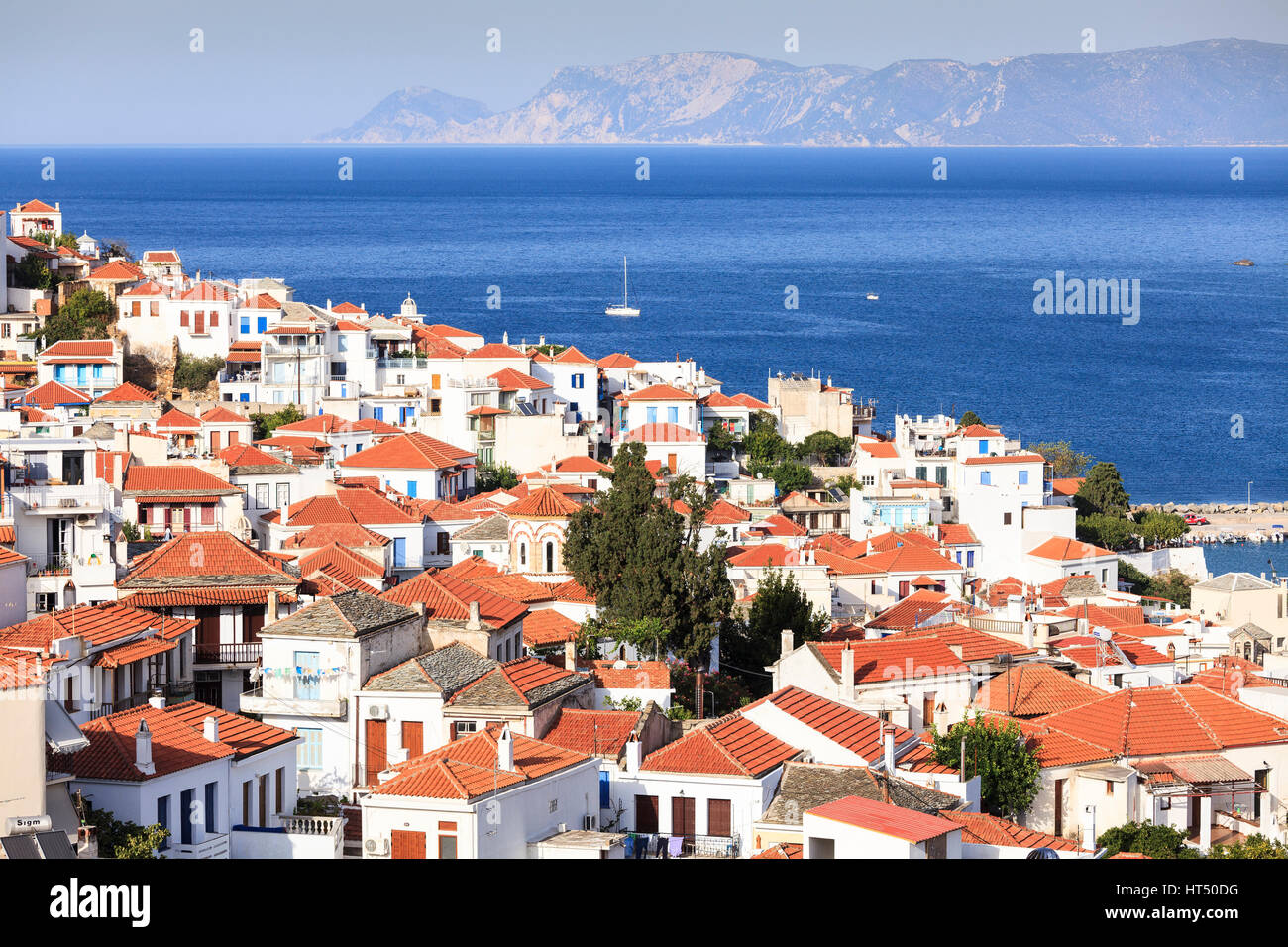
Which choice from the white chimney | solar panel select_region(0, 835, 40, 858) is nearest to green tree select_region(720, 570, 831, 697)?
the white chimney

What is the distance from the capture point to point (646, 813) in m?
14.0

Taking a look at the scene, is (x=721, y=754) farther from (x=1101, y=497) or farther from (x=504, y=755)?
(x=1101, y=497)

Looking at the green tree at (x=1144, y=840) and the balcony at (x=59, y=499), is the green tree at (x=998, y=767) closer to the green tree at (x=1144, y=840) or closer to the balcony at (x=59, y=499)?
the green tree at (x=1144, y=840)

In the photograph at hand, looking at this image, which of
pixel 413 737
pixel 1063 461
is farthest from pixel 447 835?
pixel 1063 461

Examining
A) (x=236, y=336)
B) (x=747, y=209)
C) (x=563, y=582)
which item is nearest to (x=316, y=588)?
(x=563, y=582)

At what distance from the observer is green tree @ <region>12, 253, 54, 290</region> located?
42562mm

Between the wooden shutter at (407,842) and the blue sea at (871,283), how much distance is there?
44242 mm

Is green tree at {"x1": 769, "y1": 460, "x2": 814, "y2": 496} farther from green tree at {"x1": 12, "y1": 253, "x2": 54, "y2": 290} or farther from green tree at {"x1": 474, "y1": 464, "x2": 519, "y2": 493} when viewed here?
green tree at {"x1": 12, "y1": 253, "x2": 54, "y2": 290}

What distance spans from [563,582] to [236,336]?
68.0 ft

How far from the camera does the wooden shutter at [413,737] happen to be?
15.4m

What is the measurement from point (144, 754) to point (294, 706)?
155 inches

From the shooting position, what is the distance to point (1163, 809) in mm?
16141
